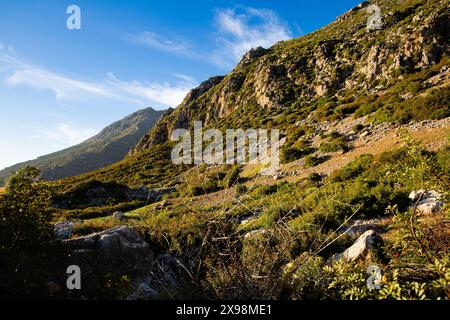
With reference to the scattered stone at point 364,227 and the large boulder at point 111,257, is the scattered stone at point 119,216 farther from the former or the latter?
the scattered stone at point 364,227

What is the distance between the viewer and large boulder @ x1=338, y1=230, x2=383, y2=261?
6.46 m

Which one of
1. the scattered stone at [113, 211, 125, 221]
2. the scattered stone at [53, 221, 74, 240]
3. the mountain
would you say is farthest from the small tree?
the scattered stone at [113, 211, 125, 221]

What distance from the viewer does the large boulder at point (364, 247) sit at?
6457mm

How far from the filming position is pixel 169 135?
72625 millimetres

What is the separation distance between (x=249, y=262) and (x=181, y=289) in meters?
1.45

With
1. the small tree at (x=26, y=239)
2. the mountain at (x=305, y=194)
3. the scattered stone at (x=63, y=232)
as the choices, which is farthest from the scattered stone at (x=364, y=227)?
the scattered stone at (x=63, y=232)

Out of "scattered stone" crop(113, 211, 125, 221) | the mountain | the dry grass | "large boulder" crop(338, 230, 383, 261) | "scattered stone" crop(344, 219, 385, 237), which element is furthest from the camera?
the dry grass

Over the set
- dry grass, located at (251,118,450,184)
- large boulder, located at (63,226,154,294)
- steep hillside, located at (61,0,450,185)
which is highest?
steep hillside, located at (61,0,450,185)

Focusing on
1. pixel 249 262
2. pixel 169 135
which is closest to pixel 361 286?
pixel 249 262

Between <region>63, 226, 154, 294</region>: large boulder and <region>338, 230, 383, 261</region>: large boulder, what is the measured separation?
178 inches

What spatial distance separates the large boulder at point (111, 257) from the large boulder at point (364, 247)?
452 cm

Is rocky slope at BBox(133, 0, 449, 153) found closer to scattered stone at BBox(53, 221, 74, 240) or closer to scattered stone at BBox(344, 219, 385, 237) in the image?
scattered stone at BBox(344, 219, 385, 237)

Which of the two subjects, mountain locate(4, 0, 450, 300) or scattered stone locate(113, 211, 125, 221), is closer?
mountain locate(4, 0, 450, 300)

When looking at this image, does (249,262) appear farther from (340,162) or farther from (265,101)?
(265,101)
